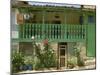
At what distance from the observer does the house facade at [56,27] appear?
4.74 m

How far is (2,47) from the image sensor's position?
454 centimetres

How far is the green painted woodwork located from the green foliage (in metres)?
1.46

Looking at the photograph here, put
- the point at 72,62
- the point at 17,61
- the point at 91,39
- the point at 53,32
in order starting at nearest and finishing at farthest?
the point at 17,61, the point at 53,32, the point at 72,62, the point at 91,39

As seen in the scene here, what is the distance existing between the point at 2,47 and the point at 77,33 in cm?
162

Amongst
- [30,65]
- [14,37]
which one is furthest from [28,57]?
[14,37]

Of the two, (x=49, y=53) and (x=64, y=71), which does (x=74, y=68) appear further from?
(x=49, y=53)

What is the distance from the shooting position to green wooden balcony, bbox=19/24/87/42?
4.79 metres

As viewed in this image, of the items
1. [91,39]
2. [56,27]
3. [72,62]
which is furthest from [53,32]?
[91,39]

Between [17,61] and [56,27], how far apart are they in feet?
3.46

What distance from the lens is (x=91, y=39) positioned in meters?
5.21

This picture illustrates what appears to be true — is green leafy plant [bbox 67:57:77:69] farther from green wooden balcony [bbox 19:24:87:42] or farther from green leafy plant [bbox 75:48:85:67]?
green wooden balcony [bbox 19:24:87:42]

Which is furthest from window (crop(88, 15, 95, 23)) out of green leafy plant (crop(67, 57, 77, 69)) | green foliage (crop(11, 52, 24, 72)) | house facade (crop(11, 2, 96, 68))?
green foliage (crop(11, 52, 24, 72))

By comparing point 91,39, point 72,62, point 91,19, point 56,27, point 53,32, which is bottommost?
point 72,62

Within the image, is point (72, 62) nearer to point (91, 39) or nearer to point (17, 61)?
point (91, 39)
